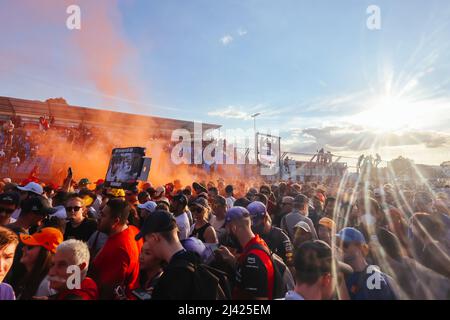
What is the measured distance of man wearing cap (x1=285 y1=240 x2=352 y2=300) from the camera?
2.04 metres

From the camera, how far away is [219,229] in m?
5.47

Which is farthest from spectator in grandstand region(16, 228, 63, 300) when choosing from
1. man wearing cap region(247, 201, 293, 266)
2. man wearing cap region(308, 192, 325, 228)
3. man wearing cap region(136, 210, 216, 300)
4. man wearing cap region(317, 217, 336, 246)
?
man wearing cap region(308, 192, 325, 228)

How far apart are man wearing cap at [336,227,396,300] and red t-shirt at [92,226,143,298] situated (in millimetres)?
2479

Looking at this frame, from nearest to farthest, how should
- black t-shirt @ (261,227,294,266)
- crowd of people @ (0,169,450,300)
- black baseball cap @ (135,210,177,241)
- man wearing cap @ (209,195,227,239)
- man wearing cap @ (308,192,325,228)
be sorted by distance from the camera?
crowd of people @ (0,169,450,300)
black baseball cap @ (135,210,177,241)
black t-shirt @ (261,227,294,266)
man wearing cap @ (209,195,227,239)
man wearing cap @ (308,192,325,228)

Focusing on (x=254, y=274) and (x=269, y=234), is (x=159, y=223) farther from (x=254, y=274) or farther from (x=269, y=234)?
(x=269, y=234)

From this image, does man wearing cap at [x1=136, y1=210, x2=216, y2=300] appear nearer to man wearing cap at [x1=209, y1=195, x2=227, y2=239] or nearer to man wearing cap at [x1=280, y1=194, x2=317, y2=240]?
man wearing cap at [x1=209, y1=195, x2=227, y2=239]

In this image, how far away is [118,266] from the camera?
2824 millimetres

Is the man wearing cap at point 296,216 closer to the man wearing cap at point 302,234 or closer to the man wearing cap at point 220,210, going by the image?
the man wearing cap at point 302,234

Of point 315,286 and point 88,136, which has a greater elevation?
point 88,136
